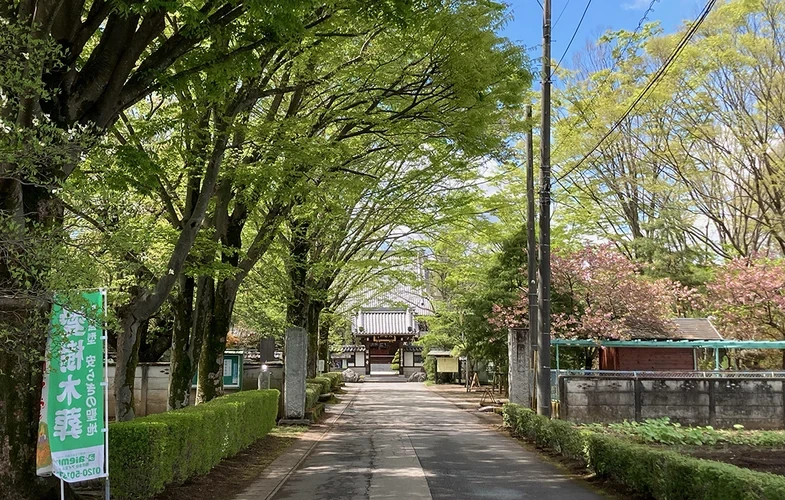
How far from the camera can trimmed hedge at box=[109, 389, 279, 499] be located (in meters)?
7.46

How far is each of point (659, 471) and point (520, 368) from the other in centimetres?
1096

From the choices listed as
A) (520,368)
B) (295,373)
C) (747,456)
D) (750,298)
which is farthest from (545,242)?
(750,298)

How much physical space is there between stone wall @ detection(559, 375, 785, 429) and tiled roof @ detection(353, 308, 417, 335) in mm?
37901

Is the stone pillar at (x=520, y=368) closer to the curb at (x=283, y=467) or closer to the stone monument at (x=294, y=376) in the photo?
the curb at (x=283, y=467)

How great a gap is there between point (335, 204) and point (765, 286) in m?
15.7

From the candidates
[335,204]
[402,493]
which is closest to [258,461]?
[402,493]

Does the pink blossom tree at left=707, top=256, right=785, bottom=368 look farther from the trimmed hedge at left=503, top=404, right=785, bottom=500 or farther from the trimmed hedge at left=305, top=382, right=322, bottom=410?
the trimmed hedge at left=305, top=382, right=322, bottom=410

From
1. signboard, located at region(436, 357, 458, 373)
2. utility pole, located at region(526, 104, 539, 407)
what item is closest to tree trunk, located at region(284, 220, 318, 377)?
utility pole, located at region(526, 104, 539, 407)

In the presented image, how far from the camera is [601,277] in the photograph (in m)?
21.2

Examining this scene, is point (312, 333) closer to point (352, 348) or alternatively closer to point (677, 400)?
point (677, 400)

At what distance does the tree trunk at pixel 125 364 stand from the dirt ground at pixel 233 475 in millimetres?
2311

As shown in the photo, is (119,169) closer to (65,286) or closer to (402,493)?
(65,286)

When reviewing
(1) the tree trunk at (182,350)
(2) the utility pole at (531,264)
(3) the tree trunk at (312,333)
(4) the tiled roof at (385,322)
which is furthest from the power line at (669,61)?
(4) the tiled roof at (385,322)

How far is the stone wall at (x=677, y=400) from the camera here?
15.9 meters
